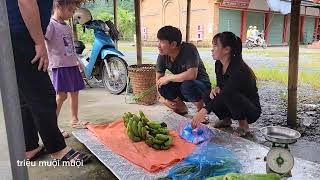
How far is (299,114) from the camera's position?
4277 mm

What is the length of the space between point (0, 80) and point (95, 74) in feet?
15.3

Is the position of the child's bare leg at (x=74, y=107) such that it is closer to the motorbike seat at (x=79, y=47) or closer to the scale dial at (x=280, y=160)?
the scale dial at (x=280, y=160)

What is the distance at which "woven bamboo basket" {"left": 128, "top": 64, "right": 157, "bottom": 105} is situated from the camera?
14.8 feet

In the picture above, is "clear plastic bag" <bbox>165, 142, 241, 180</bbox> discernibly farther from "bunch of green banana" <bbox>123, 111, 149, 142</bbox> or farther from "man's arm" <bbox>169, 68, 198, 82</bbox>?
"man's arm" <bbox>169, 68, 198, 82</bbox>

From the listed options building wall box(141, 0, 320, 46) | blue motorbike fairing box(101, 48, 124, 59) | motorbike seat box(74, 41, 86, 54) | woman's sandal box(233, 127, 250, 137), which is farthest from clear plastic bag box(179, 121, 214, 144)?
building wall box(141, 0, 320, 46)

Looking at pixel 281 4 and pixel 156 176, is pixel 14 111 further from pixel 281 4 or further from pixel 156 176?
pixel 281 4

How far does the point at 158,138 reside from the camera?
9.13 ft

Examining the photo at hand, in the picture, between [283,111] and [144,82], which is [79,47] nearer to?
[144,82]

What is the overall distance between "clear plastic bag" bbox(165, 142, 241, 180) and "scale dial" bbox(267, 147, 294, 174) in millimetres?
419

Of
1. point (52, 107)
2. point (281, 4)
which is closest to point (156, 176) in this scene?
point (52, 107)

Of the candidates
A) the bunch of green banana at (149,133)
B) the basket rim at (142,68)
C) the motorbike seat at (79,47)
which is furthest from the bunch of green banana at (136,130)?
the motorbike seat at (79,47)

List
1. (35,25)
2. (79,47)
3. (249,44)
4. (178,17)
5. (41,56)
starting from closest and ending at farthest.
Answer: (35,25) < (41,56) < (79,47) < (249,44) < (178,17)

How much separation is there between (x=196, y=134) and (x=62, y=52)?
1.58 metres

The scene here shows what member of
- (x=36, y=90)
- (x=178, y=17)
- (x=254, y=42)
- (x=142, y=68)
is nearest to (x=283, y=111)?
(x=142, y=68)
